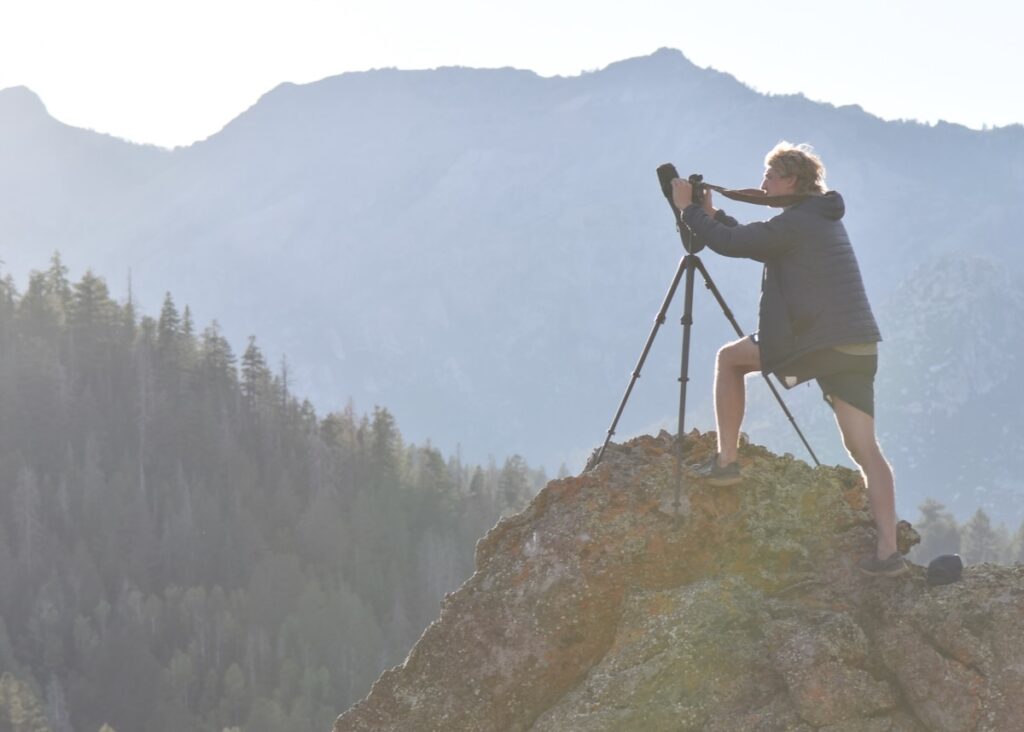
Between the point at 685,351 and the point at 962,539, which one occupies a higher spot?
the point at 685,351

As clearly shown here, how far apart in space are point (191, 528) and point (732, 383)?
410 ft

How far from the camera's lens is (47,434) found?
133625 millimetres

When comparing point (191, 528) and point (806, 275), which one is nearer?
point (806, 275)

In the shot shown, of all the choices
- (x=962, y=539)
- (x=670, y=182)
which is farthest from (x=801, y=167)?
(x=962, y=539)

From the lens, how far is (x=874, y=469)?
26.6ft

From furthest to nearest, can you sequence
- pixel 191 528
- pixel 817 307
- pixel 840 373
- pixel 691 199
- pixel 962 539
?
pixel 962 539
pixel 191 528
pixel 691 199
pixel 840 373
pixel 817 307

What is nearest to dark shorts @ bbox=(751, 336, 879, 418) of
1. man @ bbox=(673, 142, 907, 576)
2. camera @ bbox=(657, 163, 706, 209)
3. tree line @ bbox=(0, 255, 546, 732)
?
man @ bbox=(673, 142, 907, 576)

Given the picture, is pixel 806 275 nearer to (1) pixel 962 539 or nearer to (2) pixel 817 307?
(2) pixel 817 307

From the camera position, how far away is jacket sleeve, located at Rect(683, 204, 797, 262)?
7926mm

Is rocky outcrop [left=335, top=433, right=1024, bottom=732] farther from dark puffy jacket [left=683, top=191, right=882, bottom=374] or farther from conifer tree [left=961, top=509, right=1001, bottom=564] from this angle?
conifer tree [left=961, top=509, right=1001, bottom=564]

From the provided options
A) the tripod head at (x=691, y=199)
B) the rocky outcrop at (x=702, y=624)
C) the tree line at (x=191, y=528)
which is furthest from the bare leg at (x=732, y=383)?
the tree line at (x=191, y=528)

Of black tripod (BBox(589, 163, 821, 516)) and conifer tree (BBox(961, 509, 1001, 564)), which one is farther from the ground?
black tripod (BBox(589, 163, 821, 516))

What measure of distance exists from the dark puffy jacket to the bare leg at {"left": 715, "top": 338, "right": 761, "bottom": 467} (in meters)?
0.30

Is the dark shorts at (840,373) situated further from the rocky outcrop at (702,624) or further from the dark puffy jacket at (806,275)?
the rocky outcrop at (702,624)
